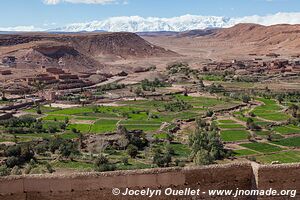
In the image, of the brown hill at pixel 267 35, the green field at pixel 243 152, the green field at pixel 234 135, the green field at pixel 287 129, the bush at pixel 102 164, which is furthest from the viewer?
the brown hill at pixel 267 35

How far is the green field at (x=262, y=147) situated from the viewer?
28906mm

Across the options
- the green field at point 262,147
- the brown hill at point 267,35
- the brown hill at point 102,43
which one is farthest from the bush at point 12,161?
the brown hill at point 267,35

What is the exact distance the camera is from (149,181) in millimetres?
8188

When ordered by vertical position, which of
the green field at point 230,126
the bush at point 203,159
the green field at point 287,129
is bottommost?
the green field at point 230,126

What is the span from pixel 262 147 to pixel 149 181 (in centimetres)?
2262

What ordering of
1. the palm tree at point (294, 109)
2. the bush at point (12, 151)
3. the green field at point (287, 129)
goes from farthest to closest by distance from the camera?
the palm tree at point (294, 109), the green field at point (287, 129), the bush at point (12, 151)

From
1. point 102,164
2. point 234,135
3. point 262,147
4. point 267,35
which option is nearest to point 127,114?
point 234,135

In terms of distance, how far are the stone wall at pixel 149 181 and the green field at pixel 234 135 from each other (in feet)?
75.9

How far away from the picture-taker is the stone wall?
311 inches

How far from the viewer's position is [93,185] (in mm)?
8039

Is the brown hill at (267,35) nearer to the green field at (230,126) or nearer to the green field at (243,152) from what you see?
the green field at (230,126)

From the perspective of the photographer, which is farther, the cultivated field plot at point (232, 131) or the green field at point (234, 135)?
the cultivated field plot at point (232, 131)

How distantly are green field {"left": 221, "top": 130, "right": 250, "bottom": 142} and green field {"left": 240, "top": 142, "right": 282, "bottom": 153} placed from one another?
1.53 m

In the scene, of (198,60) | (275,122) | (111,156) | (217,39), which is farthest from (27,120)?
(217,39)
